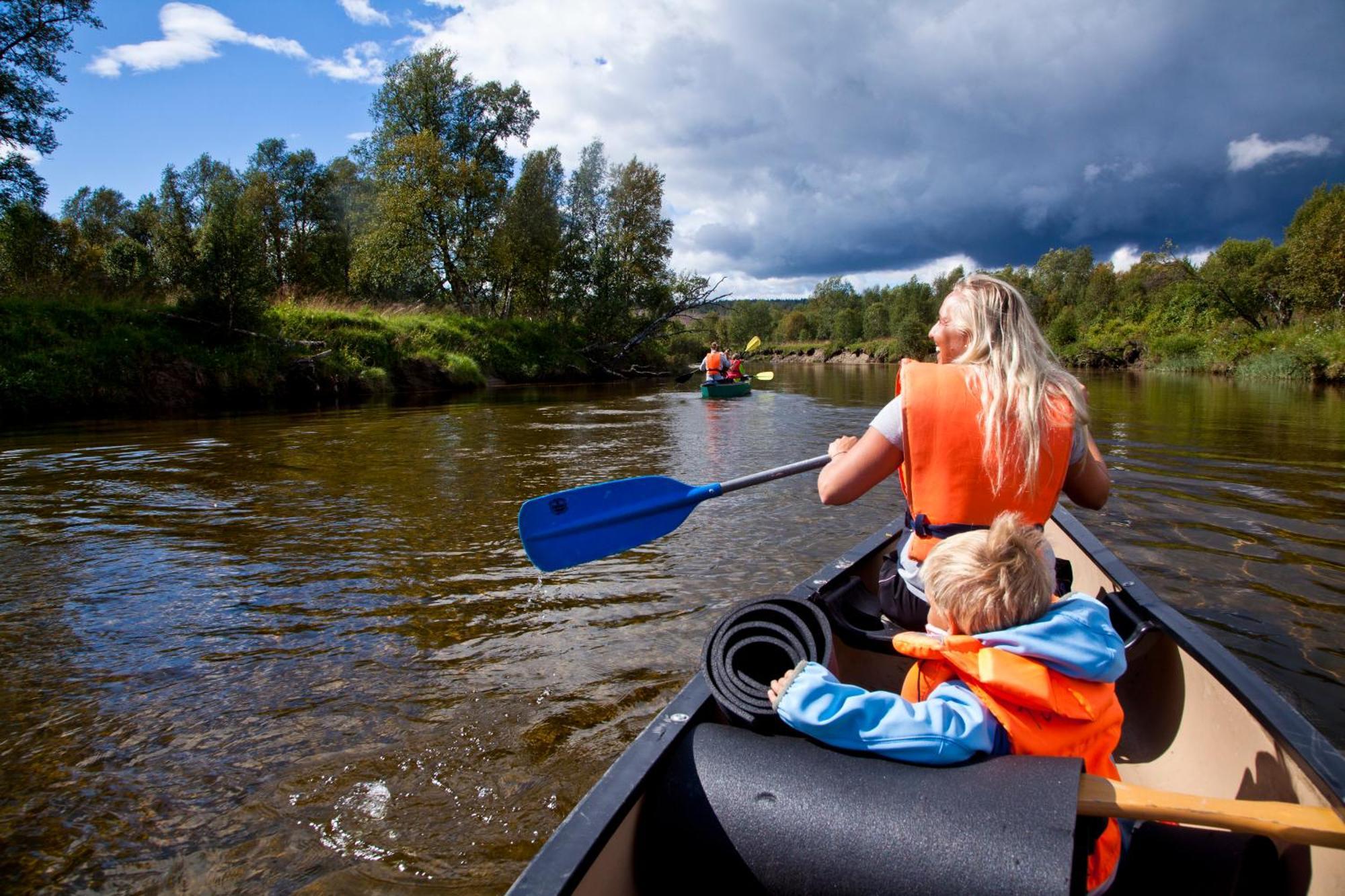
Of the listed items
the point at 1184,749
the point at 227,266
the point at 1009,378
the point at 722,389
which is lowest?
the point at 1184,749

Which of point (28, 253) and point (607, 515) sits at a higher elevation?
point (28, 253)

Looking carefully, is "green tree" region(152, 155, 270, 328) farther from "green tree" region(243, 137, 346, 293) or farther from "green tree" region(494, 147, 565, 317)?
"green tree" region(243, 137, 346, 293)

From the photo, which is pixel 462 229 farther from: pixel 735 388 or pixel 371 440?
pixel 371 440

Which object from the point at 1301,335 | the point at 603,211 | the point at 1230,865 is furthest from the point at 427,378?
the point at 1301,335

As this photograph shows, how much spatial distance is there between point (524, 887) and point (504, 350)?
87.7 feet

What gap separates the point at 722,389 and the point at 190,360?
37.2 feet

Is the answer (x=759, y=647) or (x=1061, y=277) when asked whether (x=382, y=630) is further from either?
(x=1061, y=277)

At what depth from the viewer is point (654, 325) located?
32344 millimetres

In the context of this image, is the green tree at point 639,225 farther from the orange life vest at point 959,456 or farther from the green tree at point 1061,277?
the green tree at point 1061,277

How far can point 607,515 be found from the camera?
10.8ft

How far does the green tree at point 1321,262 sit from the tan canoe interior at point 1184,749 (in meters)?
36.7

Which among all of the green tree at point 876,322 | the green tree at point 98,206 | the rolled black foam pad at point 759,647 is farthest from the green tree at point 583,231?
the green tree at point 876,322

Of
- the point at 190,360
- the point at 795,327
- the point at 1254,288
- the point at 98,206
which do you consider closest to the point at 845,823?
the point at 190,360

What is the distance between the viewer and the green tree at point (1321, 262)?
30.1 metres
